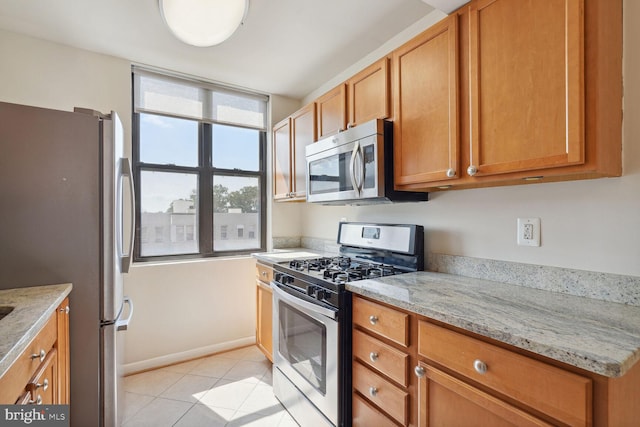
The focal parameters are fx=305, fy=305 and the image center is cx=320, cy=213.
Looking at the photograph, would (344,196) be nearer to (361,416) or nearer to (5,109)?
(361,416)

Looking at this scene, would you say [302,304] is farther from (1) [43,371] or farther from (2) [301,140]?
(2) [301,140]

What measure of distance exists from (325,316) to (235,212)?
1.82 m

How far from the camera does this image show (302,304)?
5.77 ft

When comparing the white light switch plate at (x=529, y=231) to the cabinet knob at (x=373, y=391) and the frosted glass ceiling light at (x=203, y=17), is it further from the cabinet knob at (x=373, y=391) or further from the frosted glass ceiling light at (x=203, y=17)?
the frosted glass ceiling light at (x=203, y=17)

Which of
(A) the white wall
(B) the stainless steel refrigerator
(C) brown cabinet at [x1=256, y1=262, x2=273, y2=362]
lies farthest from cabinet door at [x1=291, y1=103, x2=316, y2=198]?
(B) the stainless steel refrigerator

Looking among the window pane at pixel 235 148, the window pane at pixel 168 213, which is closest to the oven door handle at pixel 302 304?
the window pane at pixel 168 213

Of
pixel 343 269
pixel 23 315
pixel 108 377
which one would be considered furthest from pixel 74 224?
pixel 343 269

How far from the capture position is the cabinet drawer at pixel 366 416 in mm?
1340

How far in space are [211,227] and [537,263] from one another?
100 inches

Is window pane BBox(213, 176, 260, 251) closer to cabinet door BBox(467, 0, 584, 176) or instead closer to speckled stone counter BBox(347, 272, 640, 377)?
speckled stone counter BBox(347, 272, 640, 377)

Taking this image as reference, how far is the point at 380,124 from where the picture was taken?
1.73 metres

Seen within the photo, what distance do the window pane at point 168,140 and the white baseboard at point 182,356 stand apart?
1686mm

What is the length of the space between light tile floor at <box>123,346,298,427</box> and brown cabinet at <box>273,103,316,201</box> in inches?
59.6

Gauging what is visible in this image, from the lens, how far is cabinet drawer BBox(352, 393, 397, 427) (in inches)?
52.8
